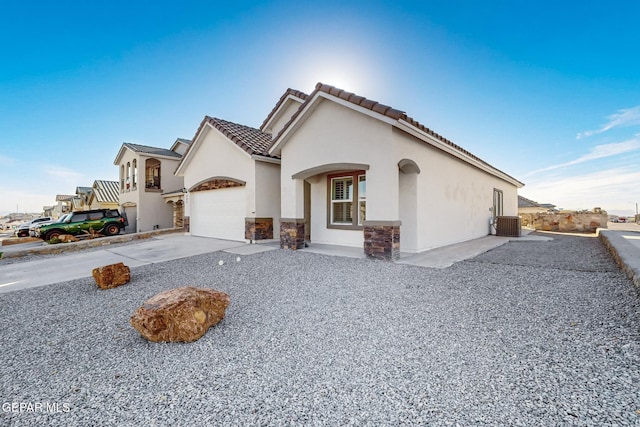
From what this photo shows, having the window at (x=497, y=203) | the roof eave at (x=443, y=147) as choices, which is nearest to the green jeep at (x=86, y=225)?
the roof eave at (x=443, y=147)

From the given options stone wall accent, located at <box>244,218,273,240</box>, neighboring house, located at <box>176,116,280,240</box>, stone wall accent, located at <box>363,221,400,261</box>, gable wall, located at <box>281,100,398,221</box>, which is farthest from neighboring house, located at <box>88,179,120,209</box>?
stone wall accent, located at <box>363,221,400,261</box>

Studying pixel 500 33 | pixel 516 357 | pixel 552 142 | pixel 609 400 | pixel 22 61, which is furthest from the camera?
pixel 552 142

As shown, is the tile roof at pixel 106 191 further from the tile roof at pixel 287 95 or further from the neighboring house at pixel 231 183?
the tile roof at pixel 287 95

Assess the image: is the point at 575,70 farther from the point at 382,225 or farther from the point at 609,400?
the point at 609,400

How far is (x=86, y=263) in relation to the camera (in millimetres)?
A: 7980

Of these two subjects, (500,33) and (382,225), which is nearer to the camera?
(382,225)

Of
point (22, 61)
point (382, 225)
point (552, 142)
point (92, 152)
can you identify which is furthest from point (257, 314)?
point (92, 152)

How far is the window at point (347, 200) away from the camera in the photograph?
8.84 m

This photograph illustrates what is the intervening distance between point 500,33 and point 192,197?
585 inches

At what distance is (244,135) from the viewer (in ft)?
38.1

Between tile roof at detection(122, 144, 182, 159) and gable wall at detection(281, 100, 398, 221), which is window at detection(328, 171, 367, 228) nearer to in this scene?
gable wall at detection(281, 100, 398, 221)

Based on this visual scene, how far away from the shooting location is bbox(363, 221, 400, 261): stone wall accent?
6875mm

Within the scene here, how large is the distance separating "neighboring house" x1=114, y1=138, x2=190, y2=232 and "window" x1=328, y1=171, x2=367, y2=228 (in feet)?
43.0

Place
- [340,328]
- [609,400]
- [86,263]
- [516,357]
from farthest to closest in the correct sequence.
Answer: [86,263] → [340,328] → [516,357] → [609,400]
